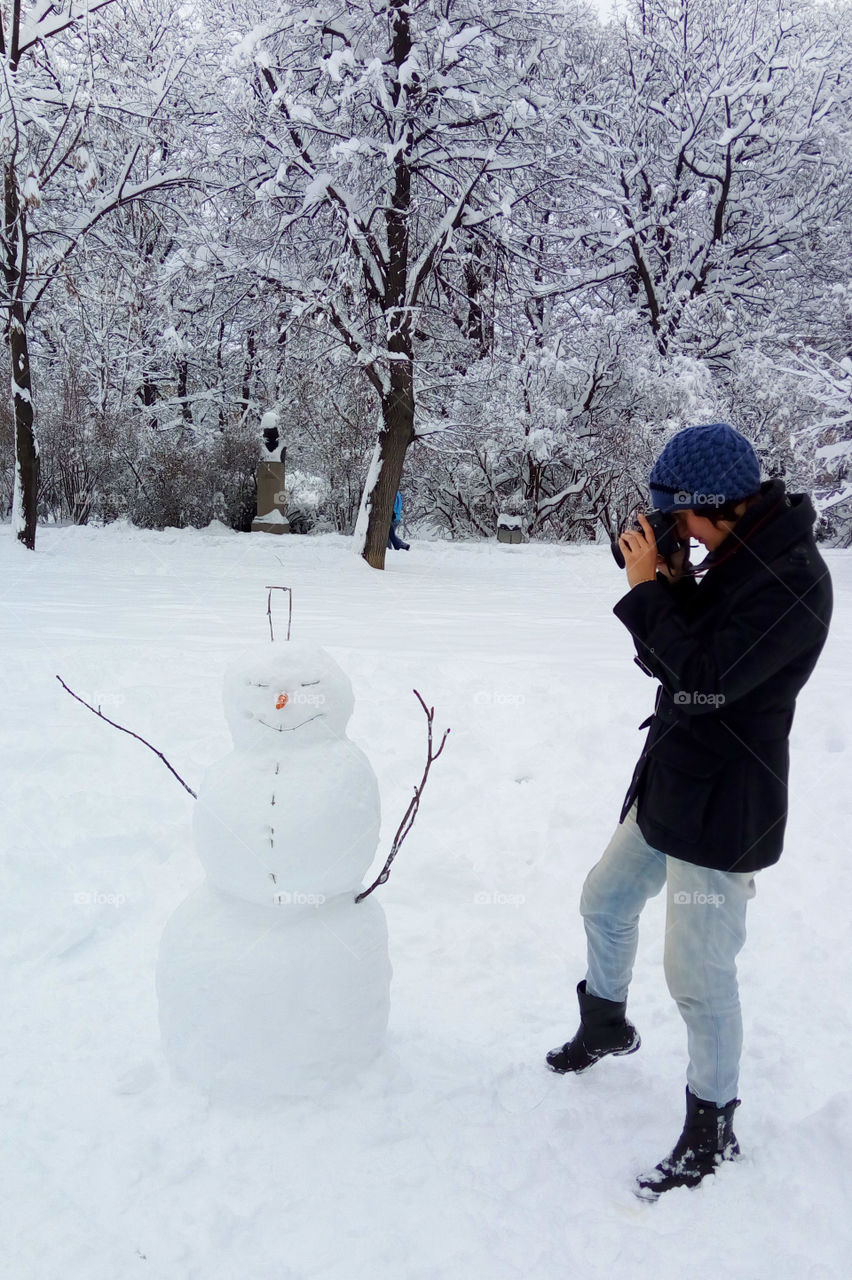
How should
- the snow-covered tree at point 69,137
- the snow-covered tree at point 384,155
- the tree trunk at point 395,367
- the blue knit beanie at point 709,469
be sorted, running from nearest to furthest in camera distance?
the blue knit beanie at point 709,469 → the snow-covered tree at point 69,137 → the snow-covered tree at point 384,155 → the tree trunk at point 395,367

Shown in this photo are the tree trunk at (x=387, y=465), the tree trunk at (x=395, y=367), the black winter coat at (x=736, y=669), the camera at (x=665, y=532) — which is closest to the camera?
the black winter coat at (x=736, y=669)

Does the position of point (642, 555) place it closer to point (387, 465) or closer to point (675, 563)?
point (675, 563)

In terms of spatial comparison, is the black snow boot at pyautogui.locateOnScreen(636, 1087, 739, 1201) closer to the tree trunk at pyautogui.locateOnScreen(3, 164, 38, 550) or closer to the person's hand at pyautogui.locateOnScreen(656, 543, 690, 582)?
the person's hand at pyautogui.locateOnScreen(656, 543, 690, 582)

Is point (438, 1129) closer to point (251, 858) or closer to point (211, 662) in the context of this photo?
point (251, 858)

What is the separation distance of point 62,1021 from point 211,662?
8.26 ft

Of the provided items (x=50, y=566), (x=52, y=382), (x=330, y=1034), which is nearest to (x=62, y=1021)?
(x=330, y=1034)

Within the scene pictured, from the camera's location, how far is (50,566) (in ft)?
34.4

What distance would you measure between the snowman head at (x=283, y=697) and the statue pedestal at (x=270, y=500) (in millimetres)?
14185

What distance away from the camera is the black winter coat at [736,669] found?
192 cm

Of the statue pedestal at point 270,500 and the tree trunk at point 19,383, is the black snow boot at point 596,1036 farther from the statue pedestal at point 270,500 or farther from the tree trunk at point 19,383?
the statue pedestal at point 270,500

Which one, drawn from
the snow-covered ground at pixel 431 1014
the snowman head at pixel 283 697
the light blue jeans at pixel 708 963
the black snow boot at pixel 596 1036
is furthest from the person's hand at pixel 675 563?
the snow-covered ground at pixel 431 1014

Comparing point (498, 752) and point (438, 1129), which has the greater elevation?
point (498, 752)

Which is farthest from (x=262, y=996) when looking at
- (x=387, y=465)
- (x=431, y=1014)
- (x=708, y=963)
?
(x=387, y=465)

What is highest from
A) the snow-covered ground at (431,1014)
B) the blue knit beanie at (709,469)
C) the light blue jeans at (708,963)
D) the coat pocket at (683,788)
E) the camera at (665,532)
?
the blue knit beanie at (709,469)
